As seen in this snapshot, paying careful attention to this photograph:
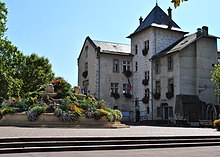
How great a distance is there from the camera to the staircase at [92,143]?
37.8ft

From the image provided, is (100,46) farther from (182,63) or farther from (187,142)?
(187,142)

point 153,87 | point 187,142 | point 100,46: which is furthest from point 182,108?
point 187,142

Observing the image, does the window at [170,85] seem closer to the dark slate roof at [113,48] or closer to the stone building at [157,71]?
the stone building at [157,71]

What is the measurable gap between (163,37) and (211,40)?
6.55m

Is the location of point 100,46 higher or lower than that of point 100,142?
higher

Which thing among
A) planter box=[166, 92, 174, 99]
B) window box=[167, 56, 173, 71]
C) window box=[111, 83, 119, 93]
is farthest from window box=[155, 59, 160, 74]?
window box=[111, 83, 119, 93]

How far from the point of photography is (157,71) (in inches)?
1839

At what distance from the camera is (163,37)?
4784cm

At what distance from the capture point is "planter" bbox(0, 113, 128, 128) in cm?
2222

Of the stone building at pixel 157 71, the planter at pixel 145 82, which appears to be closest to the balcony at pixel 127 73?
the stone building at pixel 157 71

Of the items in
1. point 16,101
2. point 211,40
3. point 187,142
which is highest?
point 211,40

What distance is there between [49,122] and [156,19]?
1213 inches

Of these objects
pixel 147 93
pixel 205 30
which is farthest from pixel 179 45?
pixel 147 93

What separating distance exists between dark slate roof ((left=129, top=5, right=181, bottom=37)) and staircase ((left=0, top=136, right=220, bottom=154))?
113 feet
